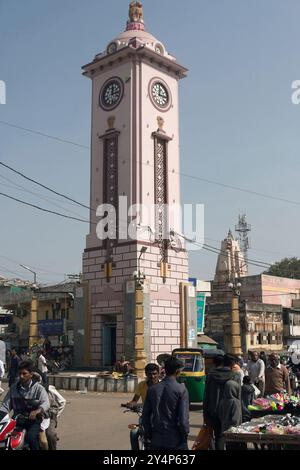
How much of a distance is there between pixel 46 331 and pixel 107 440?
1184 inches

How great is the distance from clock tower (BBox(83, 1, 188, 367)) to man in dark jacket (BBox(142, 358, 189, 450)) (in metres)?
21.2

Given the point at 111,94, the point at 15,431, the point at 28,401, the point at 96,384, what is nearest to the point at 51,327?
the point at 111,94

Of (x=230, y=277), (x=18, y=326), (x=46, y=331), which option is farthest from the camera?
(x=230, y=277)

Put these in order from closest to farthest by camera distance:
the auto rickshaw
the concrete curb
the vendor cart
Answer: the vendor cart → the auto rickshaw → the concrete curb

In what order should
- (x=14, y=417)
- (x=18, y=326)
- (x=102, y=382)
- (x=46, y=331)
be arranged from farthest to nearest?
(x=18, y=326) → (x=46, y=331) → (x=102, y=382) → (x=14, y=417)

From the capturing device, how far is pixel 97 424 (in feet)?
39.7

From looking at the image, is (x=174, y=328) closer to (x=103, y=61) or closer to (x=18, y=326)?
(x=103, y=61)

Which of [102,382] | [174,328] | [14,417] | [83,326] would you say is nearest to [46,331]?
[83,326]

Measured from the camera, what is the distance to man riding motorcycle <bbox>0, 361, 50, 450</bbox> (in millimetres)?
6742

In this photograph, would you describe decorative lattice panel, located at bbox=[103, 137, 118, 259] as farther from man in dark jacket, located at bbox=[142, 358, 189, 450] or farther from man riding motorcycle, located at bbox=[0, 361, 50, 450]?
man in dark jacket, located at bbox=[142, 358, 189, 450]

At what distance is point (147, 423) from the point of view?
18.9 feet

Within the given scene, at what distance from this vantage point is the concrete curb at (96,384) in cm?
2033

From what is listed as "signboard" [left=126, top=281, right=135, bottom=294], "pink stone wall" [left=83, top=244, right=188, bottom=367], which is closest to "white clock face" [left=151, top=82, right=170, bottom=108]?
"pink stone wall" [left=83, top=244, right=188, bottom=367]

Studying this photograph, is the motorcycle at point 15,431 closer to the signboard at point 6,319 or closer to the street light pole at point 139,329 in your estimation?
the street light pole at point 139,329
